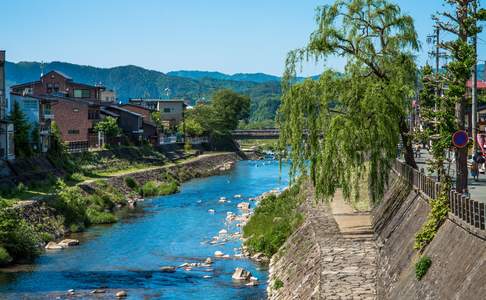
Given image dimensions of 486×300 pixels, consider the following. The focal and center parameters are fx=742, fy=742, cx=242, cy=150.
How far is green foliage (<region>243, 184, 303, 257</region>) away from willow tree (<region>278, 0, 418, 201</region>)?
5.66m

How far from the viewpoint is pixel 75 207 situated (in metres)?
50.4

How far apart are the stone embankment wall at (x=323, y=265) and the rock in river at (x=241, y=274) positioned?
1052 mm

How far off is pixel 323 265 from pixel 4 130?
3908 centimetres

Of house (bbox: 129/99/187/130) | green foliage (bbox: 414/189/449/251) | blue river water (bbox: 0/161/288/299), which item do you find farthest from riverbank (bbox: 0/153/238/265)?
house (bbox: 129/99/187/130)

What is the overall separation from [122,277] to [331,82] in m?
12.7

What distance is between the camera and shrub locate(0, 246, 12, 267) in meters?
35.5

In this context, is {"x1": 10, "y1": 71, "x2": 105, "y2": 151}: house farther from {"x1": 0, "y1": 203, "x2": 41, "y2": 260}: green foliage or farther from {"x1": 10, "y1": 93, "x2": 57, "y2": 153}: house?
{"x1": 0, "y1": 203, "x2": 41, "y2": 260}: green foliage

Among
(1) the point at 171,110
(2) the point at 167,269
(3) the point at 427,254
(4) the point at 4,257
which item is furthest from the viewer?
(1) the point at 171,110

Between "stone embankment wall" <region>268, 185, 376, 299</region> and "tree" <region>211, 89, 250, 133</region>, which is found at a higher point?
"tree" <region>211, 89, 250, 133</region>

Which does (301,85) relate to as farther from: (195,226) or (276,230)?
(195,226)

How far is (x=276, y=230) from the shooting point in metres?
38.3

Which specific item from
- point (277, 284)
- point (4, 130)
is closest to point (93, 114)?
point (4, 130)

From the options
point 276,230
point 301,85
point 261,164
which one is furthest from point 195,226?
point 261,164

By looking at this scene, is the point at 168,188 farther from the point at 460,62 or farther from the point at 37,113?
the point at 460,62
